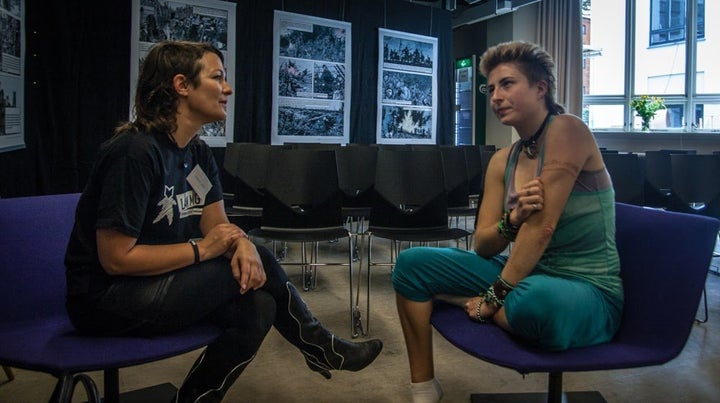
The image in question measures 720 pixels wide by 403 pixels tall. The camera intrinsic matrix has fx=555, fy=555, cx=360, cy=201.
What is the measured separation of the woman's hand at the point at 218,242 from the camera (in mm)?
1562

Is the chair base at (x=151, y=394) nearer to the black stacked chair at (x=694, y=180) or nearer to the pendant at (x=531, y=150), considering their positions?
the pendant at (x=531, y=150)

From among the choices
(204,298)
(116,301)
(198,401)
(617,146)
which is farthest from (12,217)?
(617,146)

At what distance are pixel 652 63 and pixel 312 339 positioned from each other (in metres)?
8.98

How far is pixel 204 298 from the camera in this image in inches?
59.2

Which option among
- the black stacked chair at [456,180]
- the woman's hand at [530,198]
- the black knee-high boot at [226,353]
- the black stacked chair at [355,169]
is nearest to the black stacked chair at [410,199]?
the black stacked chair at [456,180]

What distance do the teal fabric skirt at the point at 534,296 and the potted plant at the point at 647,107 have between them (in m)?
7.94

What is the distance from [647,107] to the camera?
851 cm

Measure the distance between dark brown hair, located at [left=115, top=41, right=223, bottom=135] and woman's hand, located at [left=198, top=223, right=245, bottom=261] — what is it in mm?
324

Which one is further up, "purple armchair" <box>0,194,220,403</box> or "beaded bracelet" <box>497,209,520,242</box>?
"beaded bracelet" <box>497,209,520,242</box>

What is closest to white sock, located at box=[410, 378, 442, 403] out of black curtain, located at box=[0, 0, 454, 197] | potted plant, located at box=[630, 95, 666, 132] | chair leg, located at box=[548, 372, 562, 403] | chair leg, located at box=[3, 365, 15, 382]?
chair leg, located at box=[548, 372, 562, 403]

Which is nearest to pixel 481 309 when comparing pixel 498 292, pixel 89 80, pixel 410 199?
pixel 498 292

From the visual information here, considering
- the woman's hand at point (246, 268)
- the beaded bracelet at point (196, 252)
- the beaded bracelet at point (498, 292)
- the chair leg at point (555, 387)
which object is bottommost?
the chair leg at point (555, 387)

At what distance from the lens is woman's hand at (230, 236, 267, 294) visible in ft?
5.17

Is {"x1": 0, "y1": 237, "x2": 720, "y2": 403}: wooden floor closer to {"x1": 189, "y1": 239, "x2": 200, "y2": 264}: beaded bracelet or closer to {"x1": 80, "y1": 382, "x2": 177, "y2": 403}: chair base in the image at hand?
{"x1": 80, "y1": 382, "x2": 177, "y2": 403}: chair base
